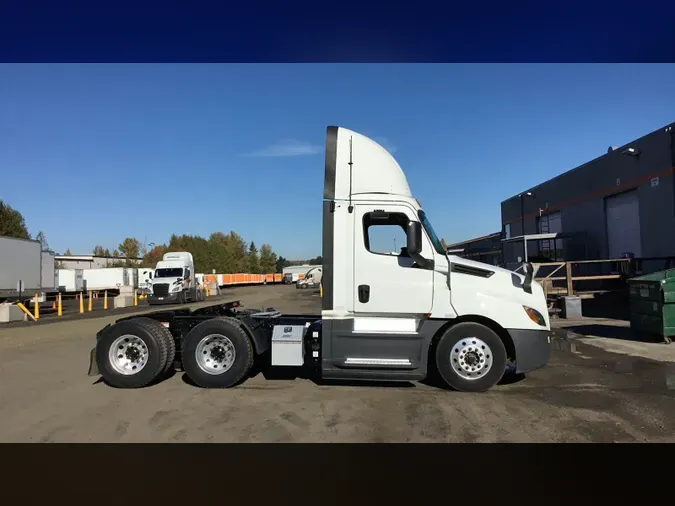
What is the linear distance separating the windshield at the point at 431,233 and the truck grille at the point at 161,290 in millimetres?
27411

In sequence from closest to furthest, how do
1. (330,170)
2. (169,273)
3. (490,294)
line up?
(490,294)
(330,170)
(169,273)

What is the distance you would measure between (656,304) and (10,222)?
65.1 m

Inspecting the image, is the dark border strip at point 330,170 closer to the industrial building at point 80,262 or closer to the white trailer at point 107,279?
the white trailer at point 107,279

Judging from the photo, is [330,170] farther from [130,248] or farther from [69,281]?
[130,248]

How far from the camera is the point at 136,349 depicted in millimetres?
7809

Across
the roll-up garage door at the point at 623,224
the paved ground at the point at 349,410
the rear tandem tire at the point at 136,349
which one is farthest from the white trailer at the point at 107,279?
the rear tandem tire at the point at 136,349

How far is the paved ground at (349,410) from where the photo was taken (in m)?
5.38

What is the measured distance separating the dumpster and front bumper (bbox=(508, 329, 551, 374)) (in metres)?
5.90

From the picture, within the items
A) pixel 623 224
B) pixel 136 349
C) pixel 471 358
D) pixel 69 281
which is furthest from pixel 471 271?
pixel 69 281

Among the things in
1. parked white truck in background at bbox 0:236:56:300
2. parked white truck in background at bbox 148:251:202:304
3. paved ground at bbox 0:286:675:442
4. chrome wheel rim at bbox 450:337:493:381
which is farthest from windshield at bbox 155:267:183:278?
chrome wheel rim at bbox 450:337:493:381
